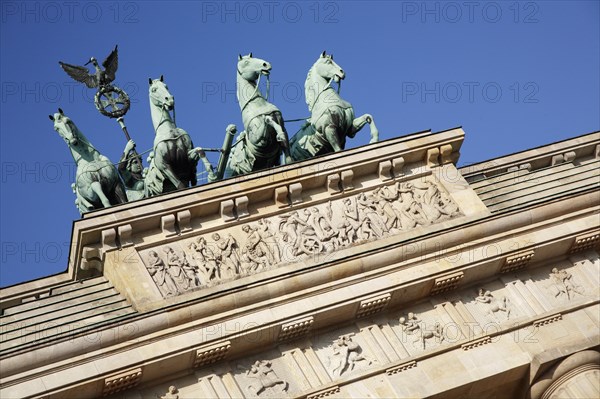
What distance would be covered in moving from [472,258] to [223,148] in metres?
6.20

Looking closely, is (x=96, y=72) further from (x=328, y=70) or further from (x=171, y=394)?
(x=171, y=394)

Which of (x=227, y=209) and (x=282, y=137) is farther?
(x=282, y=137)

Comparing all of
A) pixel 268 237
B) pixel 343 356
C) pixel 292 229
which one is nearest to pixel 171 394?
pixel 343 356

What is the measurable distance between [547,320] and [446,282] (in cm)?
212

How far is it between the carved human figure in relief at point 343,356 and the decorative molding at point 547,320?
3518mm

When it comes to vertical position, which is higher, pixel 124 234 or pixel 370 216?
pixel 124 234

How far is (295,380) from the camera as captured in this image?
32.6 metres

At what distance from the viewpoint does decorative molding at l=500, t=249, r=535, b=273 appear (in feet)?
114

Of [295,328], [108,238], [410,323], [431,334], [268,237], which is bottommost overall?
[431,334]

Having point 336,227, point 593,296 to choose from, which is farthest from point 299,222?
point 593,296

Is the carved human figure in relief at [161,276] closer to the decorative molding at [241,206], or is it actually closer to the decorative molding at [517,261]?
the decorative molding at [241,206]

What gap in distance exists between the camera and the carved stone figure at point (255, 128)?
3716cm

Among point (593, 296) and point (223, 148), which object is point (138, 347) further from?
point (593, 296)

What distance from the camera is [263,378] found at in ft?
107
